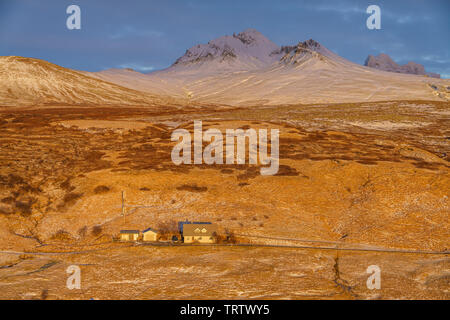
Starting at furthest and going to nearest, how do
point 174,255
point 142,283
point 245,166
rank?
point 245,166 < point 174,255 < point 142,283

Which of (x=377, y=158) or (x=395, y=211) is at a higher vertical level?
(x=377, y=158)

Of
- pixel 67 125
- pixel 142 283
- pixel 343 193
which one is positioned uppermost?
pixel 67 125

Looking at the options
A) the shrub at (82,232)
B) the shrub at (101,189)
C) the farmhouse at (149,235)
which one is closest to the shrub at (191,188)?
the shrub at (101,189)

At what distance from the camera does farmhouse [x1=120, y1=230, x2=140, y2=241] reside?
28922 mm

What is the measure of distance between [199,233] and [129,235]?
6.17m

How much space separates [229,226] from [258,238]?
10.7 feet

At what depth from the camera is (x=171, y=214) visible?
1313 inches

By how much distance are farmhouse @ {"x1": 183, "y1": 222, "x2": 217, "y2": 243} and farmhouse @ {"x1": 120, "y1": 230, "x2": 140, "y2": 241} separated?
4.43 metres

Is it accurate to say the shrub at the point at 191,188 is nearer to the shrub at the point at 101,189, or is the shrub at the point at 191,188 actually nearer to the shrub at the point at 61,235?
the shrub at the point at 101,189

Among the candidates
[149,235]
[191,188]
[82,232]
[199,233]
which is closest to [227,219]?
[199,233]

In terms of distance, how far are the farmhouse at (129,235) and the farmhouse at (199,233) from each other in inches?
174

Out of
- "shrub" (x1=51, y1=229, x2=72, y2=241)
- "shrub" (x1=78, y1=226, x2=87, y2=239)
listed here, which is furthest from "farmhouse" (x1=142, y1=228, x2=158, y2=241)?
"shrub" (x1=51, y1=229, x2=72, y2=241)
